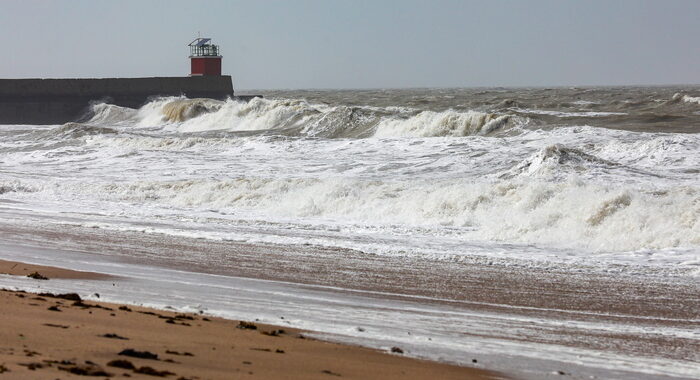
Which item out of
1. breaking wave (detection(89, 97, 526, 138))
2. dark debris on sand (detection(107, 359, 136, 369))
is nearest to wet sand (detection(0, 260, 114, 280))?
dark debris on sand (detection(107, 359, 136, 369))

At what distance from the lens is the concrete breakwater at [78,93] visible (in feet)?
173

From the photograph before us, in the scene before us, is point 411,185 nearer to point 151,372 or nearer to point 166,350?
point 166,350

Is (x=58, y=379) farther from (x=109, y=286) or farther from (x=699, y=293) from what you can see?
(x=699, y=293)

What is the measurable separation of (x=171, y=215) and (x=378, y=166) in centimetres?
714

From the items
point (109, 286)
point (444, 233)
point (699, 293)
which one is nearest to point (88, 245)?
point (109, 286)

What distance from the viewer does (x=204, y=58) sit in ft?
200

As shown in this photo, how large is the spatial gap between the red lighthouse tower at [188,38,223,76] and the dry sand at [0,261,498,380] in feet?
178

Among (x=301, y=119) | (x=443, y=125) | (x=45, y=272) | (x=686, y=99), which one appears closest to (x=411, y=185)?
(x=45, y=272)

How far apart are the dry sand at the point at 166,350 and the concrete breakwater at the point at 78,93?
47662mm

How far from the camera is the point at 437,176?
2075 centimetres

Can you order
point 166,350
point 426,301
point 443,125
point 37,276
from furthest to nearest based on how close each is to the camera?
point 443,125 → point 37,276 → point 426,301 → point 166,350

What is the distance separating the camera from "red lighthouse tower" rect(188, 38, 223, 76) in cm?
6097

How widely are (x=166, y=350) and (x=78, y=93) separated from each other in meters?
51.8

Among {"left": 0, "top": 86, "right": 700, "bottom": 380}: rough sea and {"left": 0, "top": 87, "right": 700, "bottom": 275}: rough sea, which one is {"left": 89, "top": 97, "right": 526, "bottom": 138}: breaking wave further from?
{"left": 0, "top": 86, "right": 700, "bottom": 380}: rough sea
